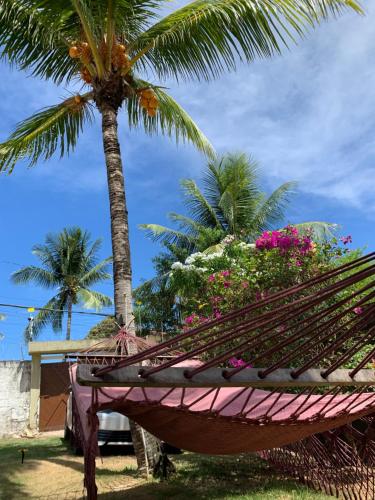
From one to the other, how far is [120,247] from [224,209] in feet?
23.2

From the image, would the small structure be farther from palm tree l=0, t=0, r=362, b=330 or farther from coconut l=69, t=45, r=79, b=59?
coconut l=69, t=45, r=79, b=59

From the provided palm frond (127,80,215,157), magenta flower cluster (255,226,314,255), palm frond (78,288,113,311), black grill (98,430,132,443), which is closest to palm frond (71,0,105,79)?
palm frond (127,80,215,157)

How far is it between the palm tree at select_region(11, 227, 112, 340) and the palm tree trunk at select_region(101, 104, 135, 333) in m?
12.8

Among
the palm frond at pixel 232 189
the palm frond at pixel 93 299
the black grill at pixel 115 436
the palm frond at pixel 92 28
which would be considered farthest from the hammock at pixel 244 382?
the palm frond at pixel 93 299

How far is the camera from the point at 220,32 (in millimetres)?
4957

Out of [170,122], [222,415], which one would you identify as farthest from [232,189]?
[222,415]

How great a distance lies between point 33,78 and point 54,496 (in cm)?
458

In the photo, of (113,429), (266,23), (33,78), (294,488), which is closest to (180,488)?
(294,488)

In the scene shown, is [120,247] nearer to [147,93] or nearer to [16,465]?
[147,93]

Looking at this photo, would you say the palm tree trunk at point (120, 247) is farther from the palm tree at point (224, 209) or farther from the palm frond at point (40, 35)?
the palm tree at point (224, 209)

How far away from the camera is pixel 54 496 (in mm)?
3660

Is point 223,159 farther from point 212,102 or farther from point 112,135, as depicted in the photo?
point 112,135

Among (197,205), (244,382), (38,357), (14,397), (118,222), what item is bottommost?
(244,382)

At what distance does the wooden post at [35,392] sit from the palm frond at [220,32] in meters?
7.22
